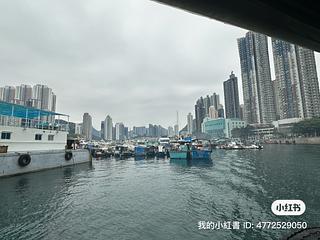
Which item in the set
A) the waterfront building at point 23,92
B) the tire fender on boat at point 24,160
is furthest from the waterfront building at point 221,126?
the tire fender on boat at point 24,160

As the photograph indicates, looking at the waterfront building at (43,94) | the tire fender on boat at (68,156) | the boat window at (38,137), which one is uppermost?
the waterfront building at (43,94)

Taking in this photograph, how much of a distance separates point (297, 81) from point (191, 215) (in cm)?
14637

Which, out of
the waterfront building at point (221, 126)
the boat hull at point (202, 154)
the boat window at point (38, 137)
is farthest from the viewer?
the waterfront building at point (221, 126)

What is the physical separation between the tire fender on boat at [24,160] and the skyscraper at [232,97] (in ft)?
613

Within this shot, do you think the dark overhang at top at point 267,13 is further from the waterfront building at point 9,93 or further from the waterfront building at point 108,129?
the waterfront building at point 108,129

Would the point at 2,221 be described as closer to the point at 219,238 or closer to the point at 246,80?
the point at 219,238

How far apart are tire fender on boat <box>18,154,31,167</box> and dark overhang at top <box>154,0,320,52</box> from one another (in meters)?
26.9

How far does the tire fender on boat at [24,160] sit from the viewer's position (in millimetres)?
23203

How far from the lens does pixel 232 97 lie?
7520 inches

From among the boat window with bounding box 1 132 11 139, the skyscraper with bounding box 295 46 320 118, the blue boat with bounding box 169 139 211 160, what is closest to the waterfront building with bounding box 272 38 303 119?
the skyscraper with bounding box 295 46 320 118

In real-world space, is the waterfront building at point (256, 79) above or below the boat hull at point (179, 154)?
above

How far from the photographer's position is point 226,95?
19688 cm

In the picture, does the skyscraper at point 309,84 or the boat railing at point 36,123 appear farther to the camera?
the skyscraper at point 309,84

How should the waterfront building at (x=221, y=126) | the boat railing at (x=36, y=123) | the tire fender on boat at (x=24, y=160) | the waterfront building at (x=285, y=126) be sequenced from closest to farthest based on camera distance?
1. the tire fender on boat at (x=24, y=160)
2. the boat railing at (x=36, y=123)
3. the waterfront building at (x=285, y=126)
4. the waterfront building at (x=221, y=126)
